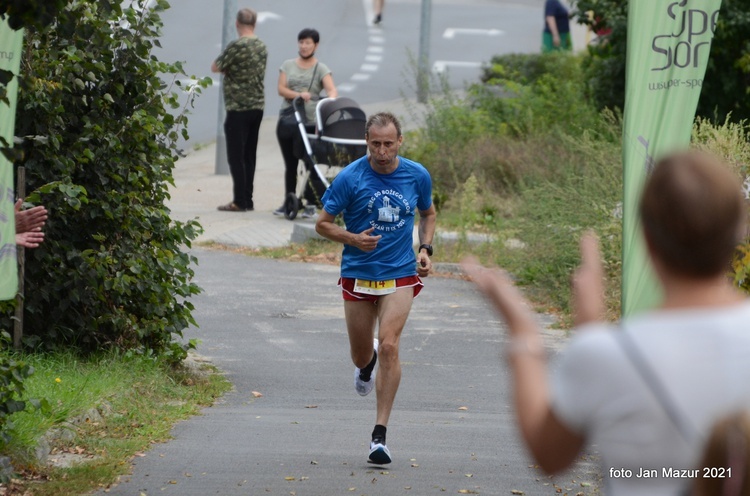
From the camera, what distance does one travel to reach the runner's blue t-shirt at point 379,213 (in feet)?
25.1

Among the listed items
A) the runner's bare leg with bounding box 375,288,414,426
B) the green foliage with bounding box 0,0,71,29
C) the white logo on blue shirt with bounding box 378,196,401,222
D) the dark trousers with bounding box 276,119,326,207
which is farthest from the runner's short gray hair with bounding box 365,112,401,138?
the dark trousers with bounding box 276,119,326,207

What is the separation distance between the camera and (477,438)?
780 cm

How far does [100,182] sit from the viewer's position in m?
8.73

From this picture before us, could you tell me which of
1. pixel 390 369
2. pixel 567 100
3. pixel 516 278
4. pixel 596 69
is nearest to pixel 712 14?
pixel 390 369

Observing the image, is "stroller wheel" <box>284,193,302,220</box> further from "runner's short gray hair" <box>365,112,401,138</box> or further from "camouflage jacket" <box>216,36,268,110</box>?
"runner's short gray hair" <box>365,112,401,138</box>

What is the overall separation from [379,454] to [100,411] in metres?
1.76

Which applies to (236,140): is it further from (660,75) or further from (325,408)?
(660,75)

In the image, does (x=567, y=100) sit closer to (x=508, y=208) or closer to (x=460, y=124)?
(x=460, y=124)

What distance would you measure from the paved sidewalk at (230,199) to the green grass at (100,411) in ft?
16.2

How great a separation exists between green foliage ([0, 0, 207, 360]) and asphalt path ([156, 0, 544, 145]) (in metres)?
15.4

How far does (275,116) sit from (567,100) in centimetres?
744

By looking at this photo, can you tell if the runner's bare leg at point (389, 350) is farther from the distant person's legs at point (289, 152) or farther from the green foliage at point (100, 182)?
the distant person's legs at point (289, 152)

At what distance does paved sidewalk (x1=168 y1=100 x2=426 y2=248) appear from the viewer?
1609 centimetres

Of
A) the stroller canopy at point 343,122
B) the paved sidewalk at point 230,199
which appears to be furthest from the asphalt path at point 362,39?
the stroller canopy at point 343,122
